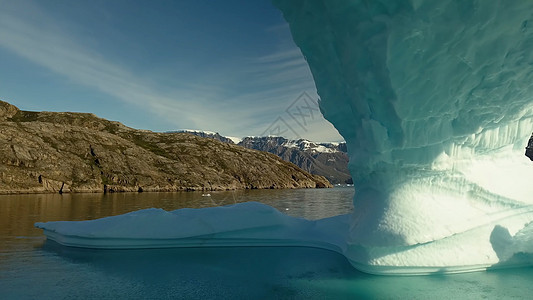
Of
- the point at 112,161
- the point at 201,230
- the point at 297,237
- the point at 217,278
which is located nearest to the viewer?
the point at 217,278

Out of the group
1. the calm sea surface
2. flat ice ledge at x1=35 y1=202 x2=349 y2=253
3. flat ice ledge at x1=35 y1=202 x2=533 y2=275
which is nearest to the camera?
the calm sea surface

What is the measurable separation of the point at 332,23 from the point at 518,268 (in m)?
7.98

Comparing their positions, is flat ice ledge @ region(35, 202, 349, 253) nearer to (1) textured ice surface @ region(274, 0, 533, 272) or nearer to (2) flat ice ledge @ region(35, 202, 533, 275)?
(2) flat ice ledge @ region(35, 202, 533, 275)


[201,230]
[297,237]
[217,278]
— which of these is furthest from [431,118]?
[201,230]

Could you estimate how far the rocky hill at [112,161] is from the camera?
2259 inches

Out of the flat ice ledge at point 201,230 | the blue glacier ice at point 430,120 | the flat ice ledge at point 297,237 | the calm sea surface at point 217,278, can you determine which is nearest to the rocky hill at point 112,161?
the flat ice ledge at point 201,230

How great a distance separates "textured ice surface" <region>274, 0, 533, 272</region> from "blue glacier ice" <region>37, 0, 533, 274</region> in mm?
26

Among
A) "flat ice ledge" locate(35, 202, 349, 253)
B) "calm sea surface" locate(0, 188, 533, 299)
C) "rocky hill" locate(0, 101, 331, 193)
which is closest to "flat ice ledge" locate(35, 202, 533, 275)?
"flat ice ledge" locate(35, 202, 349, 253)

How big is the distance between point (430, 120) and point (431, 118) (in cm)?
5

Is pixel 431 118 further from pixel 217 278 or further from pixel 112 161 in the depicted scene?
pixel 112 161

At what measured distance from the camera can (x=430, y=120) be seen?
24.6 feet

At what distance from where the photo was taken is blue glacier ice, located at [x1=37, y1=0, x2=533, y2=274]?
20.8 ft

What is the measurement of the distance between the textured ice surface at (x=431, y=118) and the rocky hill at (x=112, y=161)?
200ft

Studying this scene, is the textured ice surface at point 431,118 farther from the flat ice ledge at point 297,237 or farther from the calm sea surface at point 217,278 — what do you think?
the calm sea surface at point 217,278
